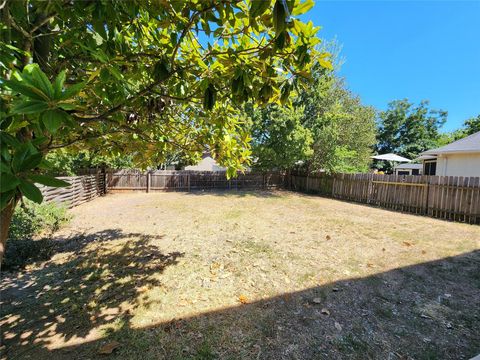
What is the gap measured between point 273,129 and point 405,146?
2670cm

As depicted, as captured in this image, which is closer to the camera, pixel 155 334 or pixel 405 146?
pixel 155 334

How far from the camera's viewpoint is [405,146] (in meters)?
32.0

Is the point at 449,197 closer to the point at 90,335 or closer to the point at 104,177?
the point at 90,335

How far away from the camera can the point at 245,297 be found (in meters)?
3.28

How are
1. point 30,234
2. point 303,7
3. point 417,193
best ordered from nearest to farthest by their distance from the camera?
1. point 303,7
2. point 30,234
3. point 417,193

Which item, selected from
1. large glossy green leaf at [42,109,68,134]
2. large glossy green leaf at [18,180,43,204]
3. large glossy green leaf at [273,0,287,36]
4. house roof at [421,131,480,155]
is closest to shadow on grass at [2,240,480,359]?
large glossy green leaf at [18,180,43,204]

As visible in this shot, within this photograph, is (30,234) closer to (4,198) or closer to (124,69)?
(124,69)

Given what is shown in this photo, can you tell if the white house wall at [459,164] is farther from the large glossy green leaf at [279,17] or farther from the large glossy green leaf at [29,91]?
the large glossy green leaf at [29,91]

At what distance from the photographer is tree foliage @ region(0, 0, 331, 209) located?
33.9 inches

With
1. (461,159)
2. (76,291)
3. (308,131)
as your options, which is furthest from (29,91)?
(461,159)

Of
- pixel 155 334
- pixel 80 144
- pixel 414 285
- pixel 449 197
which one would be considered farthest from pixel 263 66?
pixel 449 197

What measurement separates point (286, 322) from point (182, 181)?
597 inches

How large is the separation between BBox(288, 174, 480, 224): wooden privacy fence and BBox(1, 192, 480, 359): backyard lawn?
283cm

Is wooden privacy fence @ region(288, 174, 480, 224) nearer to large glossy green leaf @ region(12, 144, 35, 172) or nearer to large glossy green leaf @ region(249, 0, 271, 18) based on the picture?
large glossy green leaf @ region(249, 0, 271, 18)
